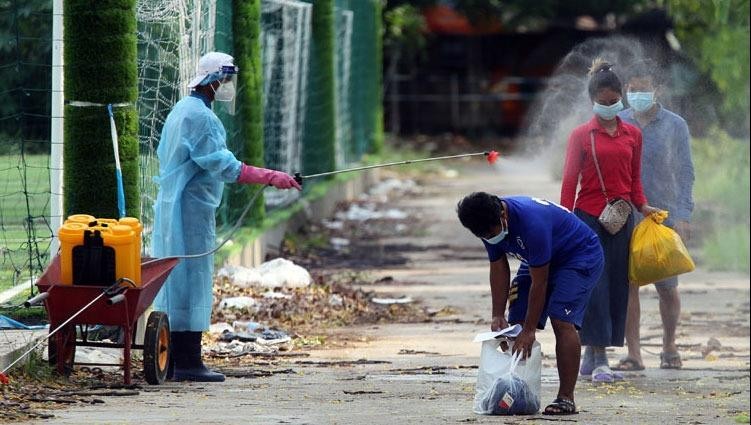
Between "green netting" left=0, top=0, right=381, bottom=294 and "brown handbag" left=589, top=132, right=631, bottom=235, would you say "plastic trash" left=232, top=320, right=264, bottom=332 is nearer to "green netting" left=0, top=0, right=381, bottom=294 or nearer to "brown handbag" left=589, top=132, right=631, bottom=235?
"green netting" left=0, top=0, right=381, bottom=294

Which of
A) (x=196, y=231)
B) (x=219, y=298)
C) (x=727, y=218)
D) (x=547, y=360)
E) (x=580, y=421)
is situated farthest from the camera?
(x=727, y=218)

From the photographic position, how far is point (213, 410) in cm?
815

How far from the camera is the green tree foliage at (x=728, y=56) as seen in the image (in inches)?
712

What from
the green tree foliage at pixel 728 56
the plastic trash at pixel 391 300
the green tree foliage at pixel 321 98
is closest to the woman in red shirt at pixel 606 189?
the plastic trash at pixel 391 300

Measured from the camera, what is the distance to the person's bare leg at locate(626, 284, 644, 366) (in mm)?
10344

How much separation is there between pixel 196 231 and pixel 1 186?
8.03 meters

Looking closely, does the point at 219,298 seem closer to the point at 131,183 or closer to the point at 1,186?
the point at 131,183

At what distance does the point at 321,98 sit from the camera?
2067 centimetres

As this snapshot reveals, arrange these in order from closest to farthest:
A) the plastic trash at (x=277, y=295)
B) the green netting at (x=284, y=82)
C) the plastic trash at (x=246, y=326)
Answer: the plastic trash at (x=246, y=326) < the plastic trash at (x=277, y=295) < the green netting at (x=284, y=82)

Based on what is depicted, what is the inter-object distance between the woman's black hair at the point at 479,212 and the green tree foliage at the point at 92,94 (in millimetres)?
2825

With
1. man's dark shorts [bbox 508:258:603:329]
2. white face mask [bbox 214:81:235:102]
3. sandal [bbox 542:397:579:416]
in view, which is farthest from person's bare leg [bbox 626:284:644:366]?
white face mask [bbox 214:81:235:102]

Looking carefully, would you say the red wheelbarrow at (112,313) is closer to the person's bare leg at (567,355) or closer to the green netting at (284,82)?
the person's bare leg at (567,355)

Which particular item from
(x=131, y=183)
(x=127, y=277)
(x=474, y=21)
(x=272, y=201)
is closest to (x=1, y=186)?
(x=272, y=201)

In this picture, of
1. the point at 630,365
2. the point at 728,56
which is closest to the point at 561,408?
the point at 630,365
